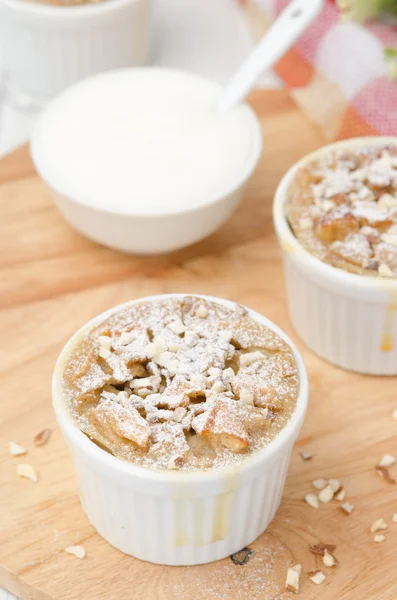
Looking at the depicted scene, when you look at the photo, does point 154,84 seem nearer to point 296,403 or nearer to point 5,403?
point 5,403

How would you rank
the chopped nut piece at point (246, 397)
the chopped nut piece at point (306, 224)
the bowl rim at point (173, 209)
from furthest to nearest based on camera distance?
the bowl rim at point (173, 209) < the chopped nut piece at point (306, 224) < the chopped nut piece at point (246, 397)

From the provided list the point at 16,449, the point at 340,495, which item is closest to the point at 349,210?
the point at 340,495

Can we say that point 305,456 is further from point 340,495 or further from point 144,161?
point 144,161

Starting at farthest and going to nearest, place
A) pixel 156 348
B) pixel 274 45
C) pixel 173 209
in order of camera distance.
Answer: pixel 274 45 < pixel 173 209 < pixel 156 348

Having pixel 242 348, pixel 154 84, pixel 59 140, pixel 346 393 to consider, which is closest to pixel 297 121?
pixel 154 84

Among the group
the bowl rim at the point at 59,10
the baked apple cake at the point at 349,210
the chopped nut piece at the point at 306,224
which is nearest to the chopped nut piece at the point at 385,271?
the baked apple cake at the point at 349,210

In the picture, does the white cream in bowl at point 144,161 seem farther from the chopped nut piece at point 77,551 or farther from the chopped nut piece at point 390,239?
the chopped nut piece at point 77,551
